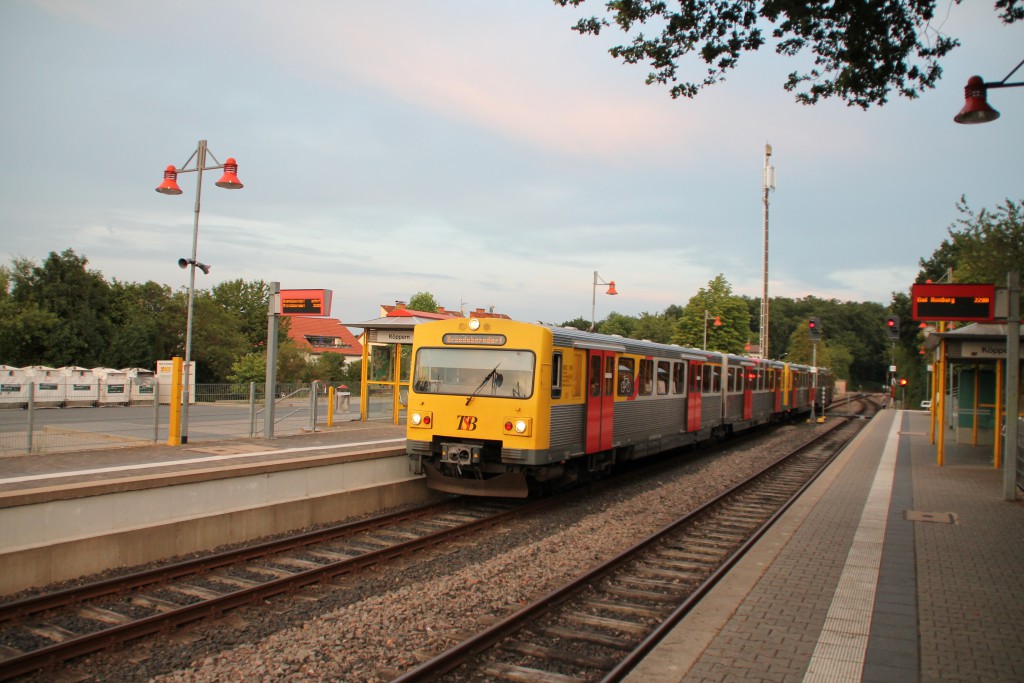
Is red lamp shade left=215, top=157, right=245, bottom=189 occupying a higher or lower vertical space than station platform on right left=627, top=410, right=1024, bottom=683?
higher

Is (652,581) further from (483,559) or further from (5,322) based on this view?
(5,322)

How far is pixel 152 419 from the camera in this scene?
1534cm

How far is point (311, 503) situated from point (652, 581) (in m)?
4.97

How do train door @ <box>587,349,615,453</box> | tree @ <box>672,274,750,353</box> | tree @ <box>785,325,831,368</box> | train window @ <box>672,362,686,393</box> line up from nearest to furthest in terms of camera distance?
train door @ <box>587,349,615,453</box>, train window @ <box>672,362,686,393</box>, tree @ <box>672,274,750,353</box>, tree @ <box>785,325,831,368</box>

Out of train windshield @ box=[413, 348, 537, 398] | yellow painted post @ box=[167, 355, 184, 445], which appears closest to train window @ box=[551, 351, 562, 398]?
train windshield @ box=[413, 348, 537, 398]

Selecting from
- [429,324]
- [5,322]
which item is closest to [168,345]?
[5,322]

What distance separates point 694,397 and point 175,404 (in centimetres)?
1162

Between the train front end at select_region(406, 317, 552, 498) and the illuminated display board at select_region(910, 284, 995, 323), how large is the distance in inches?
292

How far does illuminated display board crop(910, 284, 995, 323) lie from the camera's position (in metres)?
13.6

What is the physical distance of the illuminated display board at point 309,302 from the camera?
17062mm

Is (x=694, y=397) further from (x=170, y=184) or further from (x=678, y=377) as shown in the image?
Result: (x=170, y=184)

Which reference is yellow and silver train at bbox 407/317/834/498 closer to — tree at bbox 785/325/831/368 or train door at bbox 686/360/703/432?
train door at bbox 686/360/703/432

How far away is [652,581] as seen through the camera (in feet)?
26.7

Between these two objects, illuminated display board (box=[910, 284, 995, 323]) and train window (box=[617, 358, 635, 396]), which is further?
train window (box=[617, 358, 635, 396])
